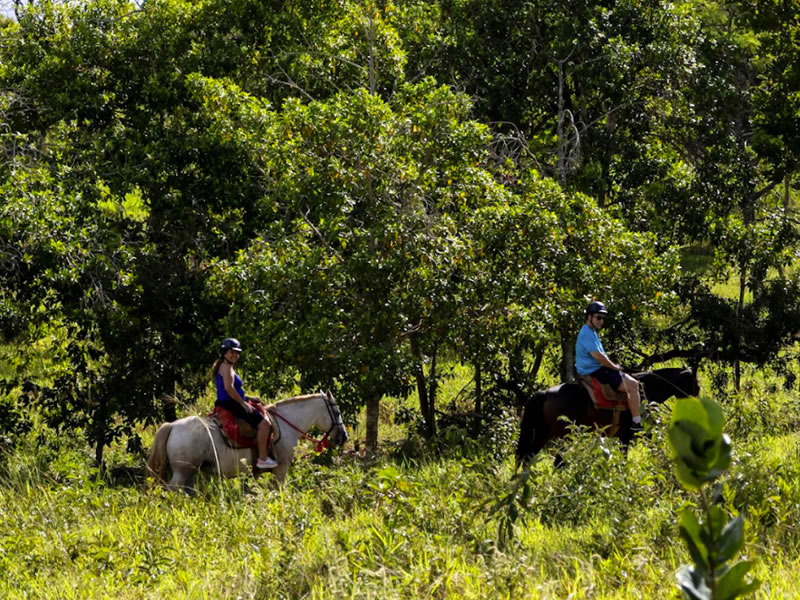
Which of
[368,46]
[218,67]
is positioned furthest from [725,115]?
[218,67]

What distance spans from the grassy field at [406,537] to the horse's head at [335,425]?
3098mm

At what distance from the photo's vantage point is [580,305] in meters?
15.6

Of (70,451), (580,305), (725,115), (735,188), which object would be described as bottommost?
(70,451)

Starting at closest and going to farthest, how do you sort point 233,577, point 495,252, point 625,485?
point 233,577
point 625,485
point 495,252

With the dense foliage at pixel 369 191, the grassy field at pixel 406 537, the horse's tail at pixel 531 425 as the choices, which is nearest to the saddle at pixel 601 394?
the horse's tail at pixel 531 425

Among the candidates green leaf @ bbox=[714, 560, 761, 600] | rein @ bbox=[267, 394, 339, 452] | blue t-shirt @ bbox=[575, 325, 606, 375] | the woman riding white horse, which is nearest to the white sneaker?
the woman riding white horse

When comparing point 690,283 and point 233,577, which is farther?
point 690,283

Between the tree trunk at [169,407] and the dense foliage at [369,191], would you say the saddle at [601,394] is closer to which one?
the dense foliage at [369,191]

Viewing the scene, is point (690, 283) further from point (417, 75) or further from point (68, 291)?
point (68, 291)

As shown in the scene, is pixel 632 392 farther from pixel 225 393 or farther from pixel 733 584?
pixel 733 584

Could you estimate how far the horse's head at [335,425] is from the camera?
41.1 feet

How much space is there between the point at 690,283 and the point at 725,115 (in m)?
3.58

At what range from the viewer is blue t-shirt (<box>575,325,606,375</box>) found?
1191cm

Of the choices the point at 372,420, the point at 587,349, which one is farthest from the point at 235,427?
the point at 587,349
